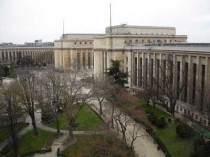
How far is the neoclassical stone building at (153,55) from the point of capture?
41.3 m

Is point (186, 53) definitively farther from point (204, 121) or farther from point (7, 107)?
point (7, 107)

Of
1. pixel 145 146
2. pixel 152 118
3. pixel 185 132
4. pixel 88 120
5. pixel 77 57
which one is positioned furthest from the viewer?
pixel 77 57

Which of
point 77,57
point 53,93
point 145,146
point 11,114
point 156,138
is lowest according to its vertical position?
point 145,146

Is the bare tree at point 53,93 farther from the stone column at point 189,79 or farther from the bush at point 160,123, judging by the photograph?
the stone column at point 189,79

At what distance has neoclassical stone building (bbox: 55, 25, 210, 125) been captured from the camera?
41.3 metres

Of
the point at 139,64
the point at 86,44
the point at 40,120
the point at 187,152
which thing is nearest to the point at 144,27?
the point at 139,64

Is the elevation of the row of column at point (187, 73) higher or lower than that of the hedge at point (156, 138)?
higher

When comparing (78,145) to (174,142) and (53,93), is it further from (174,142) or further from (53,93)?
(174,142)

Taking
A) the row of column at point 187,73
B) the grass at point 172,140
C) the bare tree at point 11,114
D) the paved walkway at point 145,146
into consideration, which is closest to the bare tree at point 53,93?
the bare tree at point 11,114

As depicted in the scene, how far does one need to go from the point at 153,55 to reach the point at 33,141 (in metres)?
30.6

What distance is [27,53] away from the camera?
152m

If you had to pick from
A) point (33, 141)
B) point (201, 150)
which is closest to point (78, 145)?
point (33, 141)

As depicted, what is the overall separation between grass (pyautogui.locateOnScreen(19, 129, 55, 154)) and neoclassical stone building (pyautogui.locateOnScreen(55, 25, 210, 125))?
74.0ft

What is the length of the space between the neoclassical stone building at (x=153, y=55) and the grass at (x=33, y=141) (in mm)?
22550
